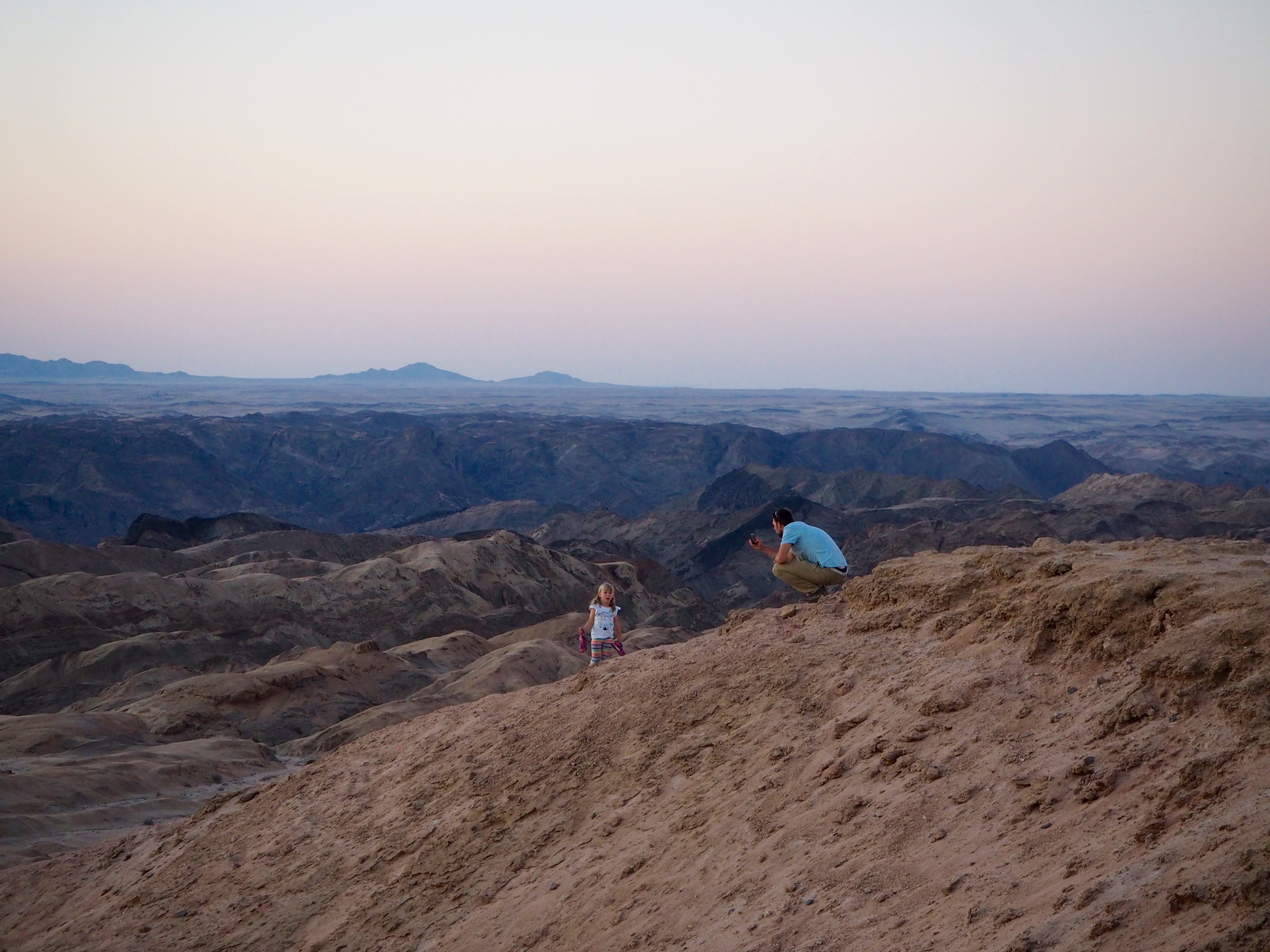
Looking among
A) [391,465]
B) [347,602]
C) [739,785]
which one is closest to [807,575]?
[739,785]

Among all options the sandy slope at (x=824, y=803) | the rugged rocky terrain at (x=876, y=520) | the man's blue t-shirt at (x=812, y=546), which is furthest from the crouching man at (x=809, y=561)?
the rugged rocky terrain at (x=876, y=520)

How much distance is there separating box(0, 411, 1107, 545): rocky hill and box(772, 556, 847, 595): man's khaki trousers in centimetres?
4838

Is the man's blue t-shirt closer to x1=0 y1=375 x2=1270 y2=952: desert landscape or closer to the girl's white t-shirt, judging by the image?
x1=0 y1=375 x2=1270 y2=952: desert landscape

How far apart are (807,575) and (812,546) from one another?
236 mm

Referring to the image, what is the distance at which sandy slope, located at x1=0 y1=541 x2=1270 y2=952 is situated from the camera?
3842 millimetres

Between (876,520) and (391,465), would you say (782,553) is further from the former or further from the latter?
(391,465)

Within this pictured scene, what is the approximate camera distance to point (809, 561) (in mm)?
8336

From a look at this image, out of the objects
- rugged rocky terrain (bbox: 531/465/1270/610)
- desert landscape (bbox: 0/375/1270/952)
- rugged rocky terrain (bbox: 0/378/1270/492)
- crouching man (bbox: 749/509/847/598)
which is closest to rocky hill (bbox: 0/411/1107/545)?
rugged rocky terrain (bbox: 0/378/1270/492)

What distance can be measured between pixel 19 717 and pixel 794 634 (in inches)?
466

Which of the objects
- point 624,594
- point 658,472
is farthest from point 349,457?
point 624,594

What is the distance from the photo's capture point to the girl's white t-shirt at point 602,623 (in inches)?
383

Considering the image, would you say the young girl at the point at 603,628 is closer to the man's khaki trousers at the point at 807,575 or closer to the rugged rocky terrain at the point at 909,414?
the man's khaki trousers at the point at 807,575

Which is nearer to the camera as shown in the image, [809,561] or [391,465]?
[809,561]

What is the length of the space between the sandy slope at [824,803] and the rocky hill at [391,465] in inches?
1919
